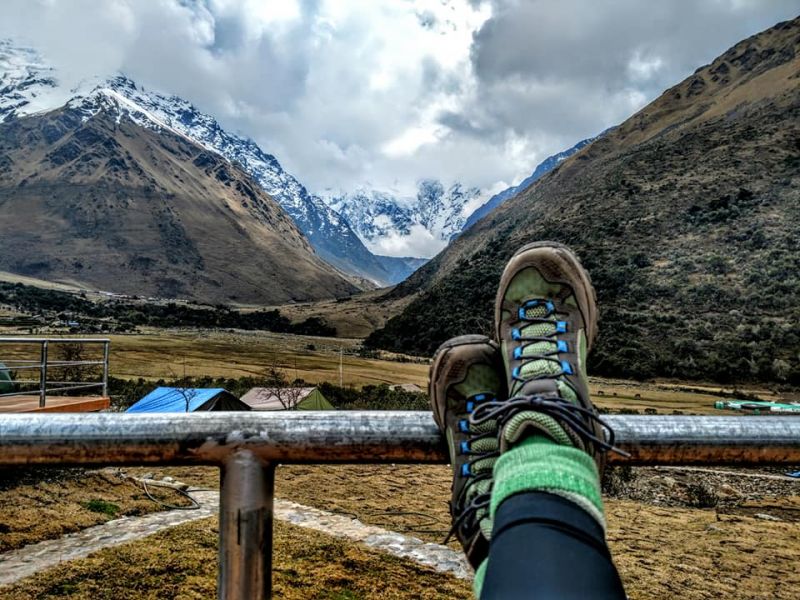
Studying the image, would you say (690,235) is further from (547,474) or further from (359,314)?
(359,314)

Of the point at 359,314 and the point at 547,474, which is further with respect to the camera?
the point at 359,314

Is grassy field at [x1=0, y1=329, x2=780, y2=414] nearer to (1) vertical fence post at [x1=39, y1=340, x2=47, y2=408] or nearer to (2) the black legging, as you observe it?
(1) vertical fence post at [x1=39, y1=340, x2=47, y2=408]

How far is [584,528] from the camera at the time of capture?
3.26ft

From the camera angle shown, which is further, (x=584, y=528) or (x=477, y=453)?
(x=477, y=453)

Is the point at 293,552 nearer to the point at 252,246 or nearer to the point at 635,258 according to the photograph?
the point at 635,258

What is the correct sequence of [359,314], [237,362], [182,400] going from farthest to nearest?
[359,314], [237,362], [182,400]

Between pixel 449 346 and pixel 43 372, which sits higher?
pixel 449 346

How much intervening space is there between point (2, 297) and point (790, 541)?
3518 inches

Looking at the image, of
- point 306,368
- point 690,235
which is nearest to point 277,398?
point 306,368

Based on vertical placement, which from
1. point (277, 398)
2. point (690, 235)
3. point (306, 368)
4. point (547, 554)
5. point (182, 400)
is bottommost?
point (277, 398)

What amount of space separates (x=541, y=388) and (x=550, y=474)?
252 millimetres

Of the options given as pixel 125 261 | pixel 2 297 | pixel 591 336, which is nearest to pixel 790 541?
pixel 591 336

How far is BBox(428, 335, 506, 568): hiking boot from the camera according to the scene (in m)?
1.20

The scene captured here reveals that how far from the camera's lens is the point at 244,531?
3.39 feet
